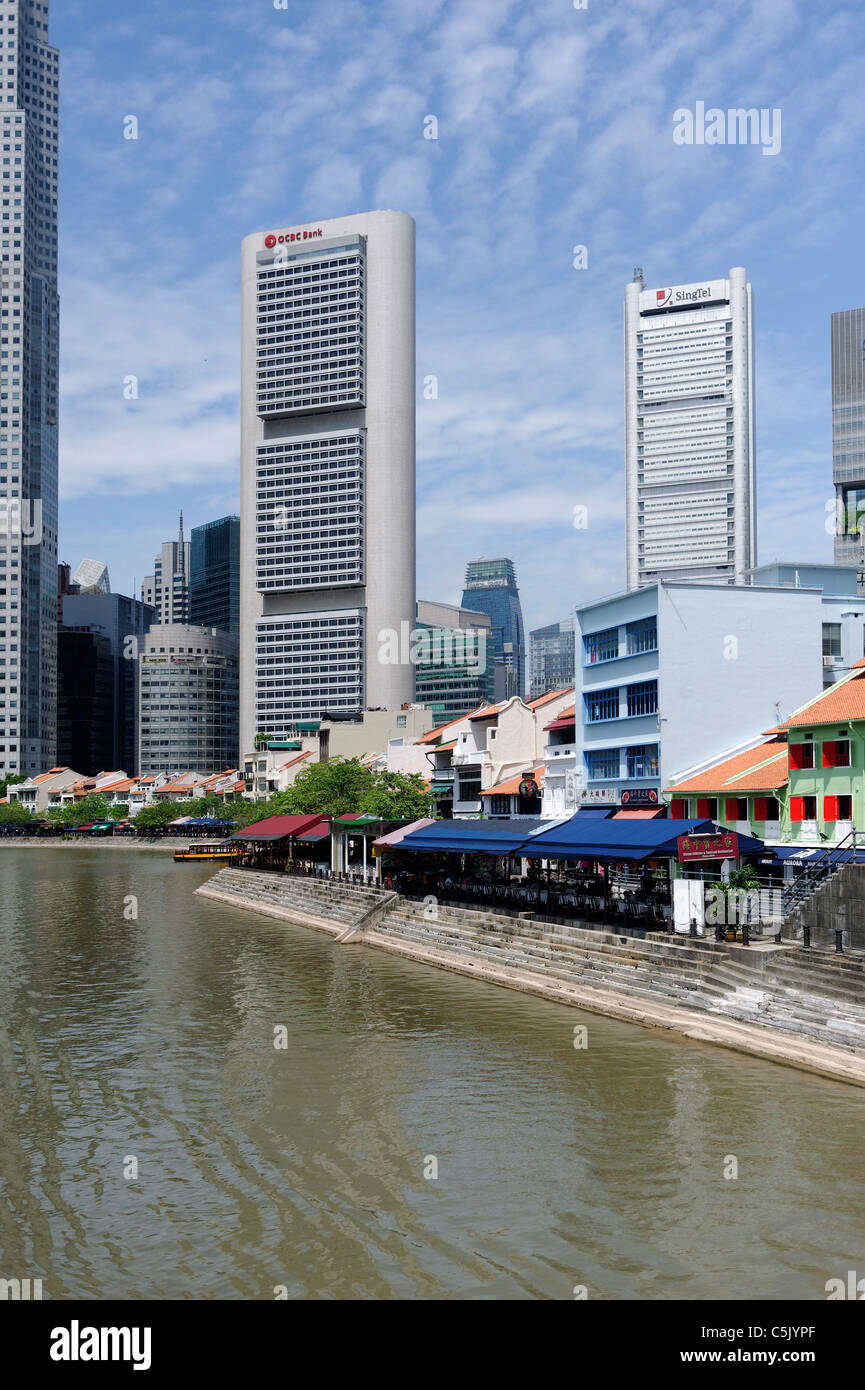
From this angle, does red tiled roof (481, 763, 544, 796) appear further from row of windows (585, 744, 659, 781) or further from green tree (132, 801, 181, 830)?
green tree (132, 801, 181, 830)

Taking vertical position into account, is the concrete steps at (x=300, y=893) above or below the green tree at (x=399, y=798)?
below

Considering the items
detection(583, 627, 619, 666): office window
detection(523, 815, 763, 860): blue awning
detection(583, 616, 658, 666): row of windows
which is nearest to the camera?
detection(523, 815, 763, 860): blue awning

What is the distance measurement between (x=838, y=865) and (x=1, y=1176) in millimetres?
26073

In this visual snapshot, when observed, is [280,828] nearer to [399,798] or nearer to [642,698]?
[399,798]

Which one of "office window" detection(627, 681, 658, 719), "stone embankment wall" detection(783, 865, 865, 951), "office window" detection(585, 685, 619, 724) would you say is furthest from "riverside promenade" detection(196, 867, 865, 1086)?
"office window" detection(585, 685, 619, 724)

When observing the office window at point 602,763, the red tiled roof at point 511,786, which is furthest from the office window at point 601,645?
the red tiled roof at point 511,786

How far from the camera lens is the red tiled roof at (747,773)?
4856 cm

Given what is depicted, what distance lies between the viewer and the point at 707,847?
127 ft

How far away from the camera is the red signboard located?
38.6m

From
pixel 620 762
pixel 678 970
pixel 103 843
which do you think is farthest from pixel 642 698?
pixel 103 843

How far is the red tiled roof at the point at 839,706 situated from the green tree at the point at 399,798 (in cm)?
4078

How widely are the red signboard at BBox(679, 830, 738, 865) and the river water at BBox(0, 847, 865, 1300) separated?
6735 mm

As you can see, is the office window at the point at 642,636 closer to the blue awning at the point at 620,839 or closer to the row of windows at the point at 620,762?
the row of windows at the point at 620,762
